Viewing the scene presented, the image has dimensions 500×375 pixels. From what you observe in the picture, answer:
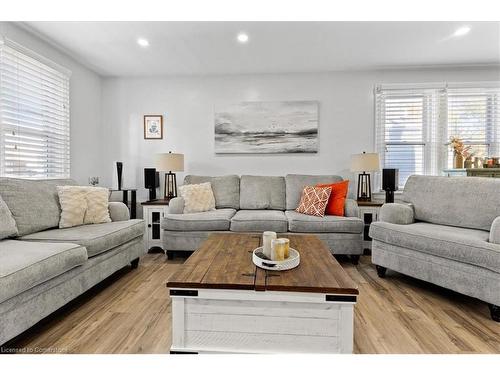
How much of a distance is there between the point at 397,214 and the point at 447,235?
590 millimetres

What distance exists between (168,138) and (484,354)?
401cm

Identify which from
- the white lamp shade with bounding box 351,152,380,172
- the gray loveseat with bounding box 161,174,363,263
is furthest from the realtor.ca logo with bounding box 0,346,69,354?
the white lamp shade with bounding box 351,152,380,172

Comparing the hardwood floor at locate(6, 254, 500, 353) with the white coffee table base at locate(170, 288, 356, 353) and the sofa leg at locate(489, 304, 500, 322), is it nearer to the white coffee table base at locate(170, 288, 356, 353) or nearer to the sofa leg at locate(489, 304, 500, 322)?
the sofa leg at locate(489, 304, 500, 322)

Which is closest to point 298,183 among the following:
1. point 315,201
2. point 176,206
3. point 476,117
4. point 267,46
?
point 315,201

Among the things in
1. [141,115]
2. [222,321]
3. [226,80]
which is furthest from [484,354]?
[141,115]

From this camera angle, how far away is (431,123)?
3963 millimetres

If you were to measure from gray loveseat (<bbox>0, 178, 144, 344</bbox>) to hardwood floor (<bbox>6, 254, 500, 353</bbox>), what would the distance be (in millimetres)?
149

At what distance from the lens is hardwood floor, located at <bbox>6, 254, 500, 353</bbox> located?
64.6 inches

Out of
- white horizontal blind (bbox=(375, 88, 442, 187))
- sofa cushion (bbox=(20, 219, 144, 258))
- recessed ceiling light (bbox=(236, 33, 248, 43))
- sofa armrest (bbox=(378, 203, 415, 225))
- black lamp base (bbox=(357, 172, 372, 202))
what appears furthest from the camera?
white horizontal blind (bbox=(375, 88, 442, 187))

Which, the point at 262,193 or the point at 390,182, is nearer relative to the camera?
the point at 390,182

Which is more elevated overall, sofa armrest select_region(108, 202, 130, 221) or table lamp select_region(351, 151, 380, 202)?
table lamp select_region(351, 151, 380, 202)

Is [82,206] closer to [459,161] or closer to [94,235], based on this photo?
[94,235]

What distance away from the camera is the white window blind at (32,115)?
2.71 meters
